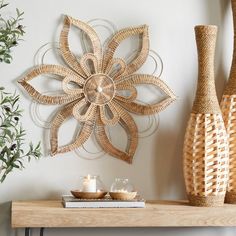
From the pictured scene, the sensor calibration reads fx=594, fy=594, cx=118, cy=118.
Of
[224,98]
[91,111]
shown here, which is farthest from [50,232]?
[224,98]

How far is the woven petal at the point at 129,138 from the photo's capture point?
108 inches

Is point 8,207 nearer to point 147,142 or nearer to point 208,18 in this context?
point 147,142

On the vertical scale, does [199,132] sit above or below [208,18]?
below

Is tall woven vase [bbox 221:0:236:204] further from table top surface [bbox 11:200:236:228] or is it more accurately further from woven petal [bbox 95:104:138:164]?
woven petal [bbox 95:104:138:164]

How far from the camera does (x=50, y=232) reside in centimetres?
269

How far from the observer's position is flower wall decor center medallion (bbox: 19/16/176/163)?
271cm

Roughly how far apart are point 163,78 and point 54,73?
526 mm

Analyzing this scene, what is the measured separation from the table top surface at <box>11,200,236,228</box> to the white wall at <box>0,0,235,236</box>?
18cm

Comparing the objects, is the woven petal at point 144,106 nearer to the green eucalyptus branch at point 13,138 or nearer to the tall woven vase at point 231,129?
the tall woven vase at point 231,129

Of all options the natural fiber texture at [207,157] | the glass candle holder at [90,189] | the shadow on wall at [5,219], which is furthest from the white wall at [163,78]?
the natural fiber texture at [207,157]

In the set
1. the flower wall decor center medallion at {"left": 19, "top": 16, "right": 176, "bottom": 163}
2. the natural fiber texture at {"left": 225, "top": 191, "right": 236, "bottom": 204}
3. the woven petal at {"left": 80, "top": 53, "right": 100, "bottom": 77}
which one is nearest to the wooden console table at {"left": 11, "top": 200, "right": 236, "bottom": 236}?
the natural fiber texture at {"left": 225, "top": 191, "right": 236, "bottom": 204}

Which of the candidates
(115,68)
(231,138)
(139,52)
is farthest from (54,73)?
(231,138)

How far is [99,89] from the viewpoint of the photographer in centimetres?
275

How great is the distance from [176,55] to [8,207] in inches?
41.8
